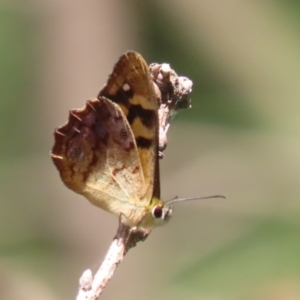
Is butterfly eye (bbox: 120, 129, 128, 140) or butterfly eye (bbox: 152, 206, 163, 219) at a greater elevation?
butterfly eye (bbox: 120, 129, 128, 140)

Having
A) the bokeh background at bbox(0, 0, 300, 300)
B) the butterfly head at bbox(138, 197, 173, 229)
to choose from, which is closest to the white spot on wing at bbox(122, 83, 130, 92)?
the butterfly head at bbox(138, 197, 173, 229)

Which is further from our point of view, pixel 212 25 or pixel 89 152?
pixel 212 25

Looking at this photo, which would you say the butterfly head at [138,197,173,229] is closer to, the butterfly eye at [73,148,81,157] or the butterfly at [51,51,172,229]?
the butterfly at [51,51,172,229]

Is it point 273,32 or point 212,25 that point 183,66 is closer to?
point 212,25

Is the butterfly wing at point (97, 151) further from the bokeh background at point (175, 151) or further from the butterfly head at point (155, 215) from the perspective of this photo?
the bokeh background at point (175, 151)

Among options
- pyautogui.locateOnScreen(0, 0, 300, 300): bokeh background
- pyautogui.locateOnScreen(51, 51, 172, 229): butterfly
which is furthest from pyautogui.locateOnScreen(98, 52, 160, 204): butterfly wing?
pyautogui.locateOnScreen(0, 0, 300, 300): bokeh background

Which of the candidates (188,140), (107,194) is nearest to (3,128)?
(188,140)

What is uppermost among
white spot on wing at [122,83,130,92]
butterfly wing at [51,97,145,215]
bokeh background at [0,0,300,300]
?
white spot on wing at [122,83,130,92]

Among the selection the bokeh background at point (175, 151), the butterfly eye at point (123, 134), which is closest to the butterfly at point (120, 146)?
the butterfly eye at point (123, 134)

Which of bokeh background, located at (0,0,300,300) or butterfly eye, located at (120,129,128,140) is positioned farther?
bokeh background, located at (0,0,300,300)
